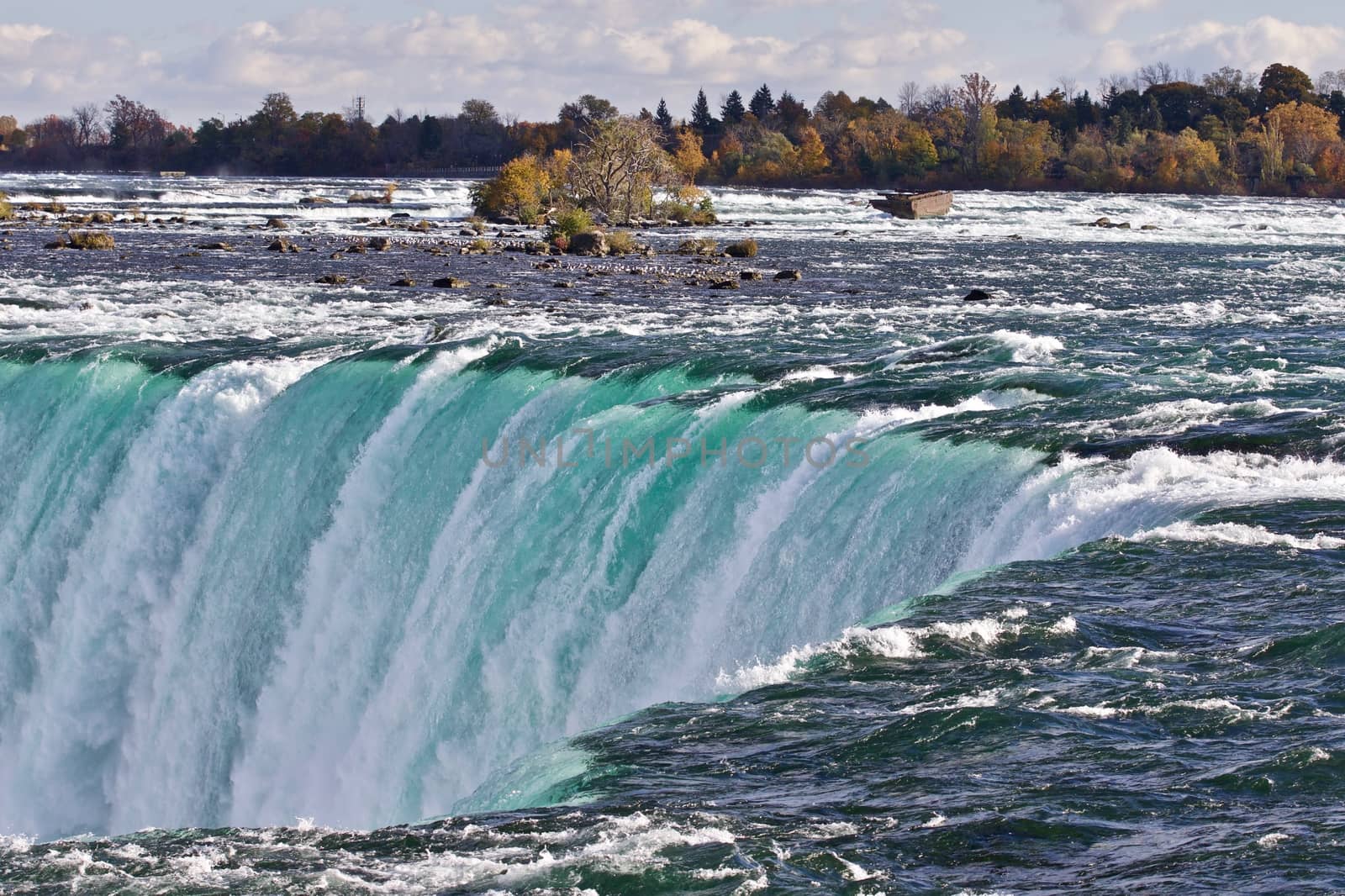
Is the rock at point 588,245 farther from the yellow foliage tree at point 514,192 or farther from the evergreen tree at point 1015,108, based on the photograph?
the evergreen tree at point 1015,108

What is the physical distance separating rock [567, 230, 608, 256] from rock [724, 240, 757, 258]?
12.9ft

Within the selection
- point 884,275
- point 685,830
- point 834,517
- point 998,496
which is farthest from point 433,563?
point 884,275

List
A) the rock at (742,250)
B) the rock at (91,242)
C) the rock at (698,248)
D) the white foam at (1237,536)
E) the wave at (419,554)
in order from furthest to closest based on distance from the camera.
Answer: the rock at (698,248)
the rock at (91,242)
the rock at (742,250)
the wave at (419,554)
the white foam at (1237,536)

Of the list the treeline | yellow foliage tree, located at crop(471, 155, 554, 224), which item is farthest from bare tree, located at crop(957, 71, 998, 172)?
yellow foliage tree, located at crop(471, 155, 554, 224)

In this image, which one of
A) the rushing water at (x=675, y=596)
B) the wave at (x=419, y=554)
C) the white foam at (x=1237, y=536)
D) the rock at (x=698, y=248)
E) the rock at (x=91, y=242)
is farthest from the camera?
the rock at (x=698, y=248)

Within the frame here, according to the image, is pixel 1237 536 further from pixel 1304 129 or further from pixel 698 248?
pixel 1304 129

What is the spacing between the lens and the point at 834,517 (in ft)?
48.8

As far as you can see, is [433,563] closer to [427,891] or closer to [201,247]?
[427,891]

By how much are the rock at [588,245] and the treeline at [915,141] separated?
78.1 feet

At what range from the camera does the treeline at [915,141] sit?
113 m

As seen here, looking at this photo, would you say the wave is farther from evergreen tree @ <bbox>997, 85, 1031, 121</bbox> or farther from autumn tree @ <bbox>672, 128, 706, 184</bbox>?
evergreen tree @ <bbox>997, 85, 1031, 121</bbox>

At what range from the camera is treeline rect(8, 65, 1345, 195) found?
113062 mm

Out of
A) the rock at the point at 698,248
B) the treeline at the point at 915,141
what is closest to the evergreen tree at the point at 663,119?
the treeline at the point at 915,141

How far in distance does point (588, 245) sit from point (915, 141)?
277 ft
